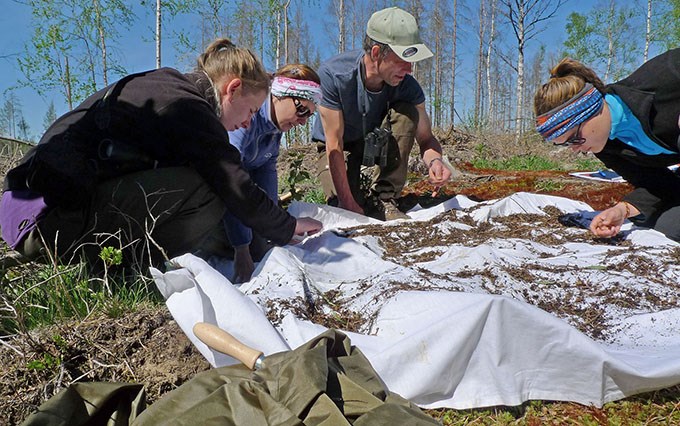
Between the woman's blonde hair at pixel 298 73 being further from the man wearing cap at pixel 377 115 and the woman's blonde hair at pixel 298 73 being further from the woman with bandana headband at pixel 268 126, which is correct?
the man wearing cap at pixel 377 115

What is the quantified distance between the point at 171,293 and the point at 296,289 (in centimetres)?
51

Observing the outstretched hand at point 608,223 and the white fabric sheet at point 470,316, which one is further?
the outstretched hand at point 608,223

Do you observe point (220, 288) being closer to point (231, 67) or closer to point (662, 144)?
point (231, 67)

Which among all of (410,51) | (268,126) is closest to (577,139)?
(410,51)

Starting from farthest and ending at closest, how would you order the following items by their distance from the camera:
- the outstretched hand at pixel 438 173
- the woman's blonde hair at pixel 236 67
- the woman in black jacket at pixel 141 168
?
the outstretched hand at pixel 438 173, the woman's blonde hair at pixel 236 67, the woman in black jacket at pixel 141 168

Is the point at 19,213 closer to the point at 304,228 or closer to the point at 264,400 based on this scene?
the point at 304,228

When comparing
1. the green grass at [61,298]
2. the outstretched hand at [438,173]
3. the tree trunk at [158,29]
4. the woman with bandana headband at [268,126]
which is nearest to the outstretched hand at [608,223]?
the outstretched hand at [438,173]

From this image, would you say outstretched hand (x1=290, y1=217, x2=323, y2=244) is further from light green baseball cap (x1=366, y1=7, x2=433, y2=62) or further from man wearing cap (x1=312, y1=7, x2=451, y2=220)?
light green baseball cap (x1=366, y1=7, x2=433, y2=62)

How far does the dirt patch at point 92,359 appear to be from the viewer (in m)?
1.43

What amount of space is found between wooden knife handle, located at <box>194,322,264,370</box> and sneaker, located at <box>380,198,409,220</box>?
238 centimetres

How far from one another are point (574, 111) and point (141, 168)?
2.30 metres

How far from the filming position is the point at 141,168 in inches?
85.2

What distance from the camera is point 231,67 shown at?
7.32ft

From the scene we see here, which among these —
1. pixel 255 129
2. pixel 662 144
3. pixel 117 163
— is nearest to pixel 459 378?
pixel 117 163
